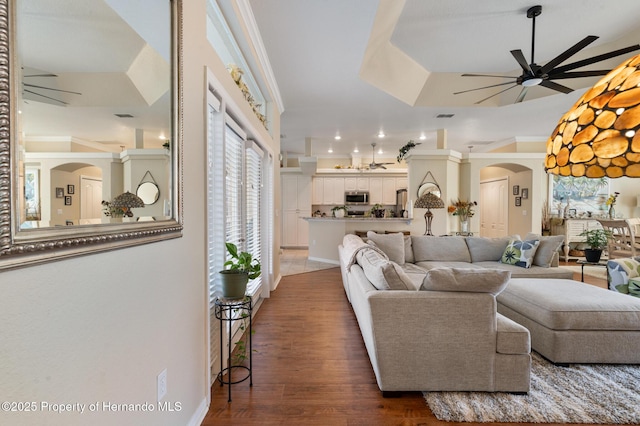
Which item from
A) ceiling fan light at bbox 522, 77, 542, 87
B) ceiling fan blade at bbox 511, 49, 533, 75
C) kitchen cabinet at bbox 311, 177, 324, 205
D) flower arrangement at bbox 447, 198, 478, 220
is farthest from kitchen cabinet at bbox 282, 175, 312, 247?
ceiling fan blade at bbox 511, 49, 533, 75

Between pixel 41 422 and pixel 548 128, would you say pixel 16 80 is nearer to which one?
pixel 41 422

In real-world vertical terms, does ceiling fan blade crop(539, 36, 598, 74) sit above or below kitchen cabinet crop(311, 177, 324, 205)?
above

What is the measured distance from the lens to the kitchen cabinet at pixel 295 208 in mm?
9312

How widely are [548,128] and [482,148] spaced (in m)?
2.28

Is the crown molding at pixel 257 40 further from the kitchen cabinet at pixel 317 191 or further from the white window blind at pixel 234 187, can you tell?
the kitchen cabinet at pixel 317 191

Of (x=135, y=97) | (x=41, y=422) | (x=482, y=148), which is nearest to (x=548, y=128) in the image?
(x=482, y=148)

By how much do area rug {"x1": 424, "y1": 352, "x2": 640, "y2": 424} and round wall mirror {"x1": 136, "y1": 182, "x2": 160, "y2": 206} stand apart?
1997 millimetres

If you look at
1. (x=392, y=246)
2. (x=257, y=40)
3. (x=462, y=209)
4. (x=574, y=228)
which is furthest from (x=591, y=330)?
(x=574, y=228)

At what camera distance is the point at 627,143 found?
609 mm

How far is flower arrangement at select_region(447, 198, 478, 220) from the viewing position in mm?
6562

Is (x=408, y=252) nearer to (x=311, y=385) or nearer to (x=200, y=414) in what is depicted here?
A: (x=311, y=385)

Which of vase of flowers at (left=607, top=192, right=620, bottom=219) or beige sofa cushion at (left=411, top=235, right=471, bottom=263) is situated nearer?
beige sofa cushion at (left=411, top=235, right=471, bottom=263)

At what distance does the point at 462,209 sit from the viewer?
664 cm

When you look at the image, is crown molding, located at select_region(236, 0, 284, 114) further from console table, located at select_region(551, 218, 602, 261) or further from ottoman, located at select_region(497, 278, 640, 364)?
console table, located at select_region(551, 218, 602, 261)
